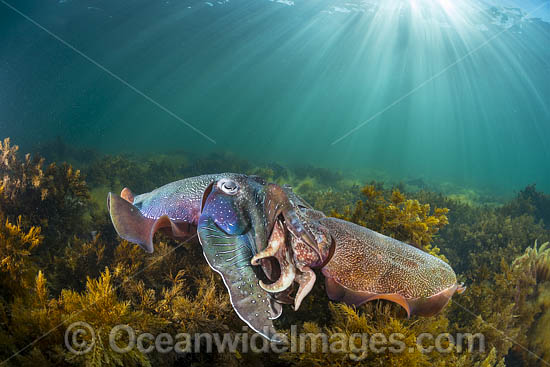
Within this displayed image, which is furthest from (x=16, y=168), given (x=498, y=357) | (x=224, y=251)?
(x=498, y=357)

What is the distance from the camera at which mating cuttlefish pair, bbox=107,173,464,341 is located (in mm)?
1816

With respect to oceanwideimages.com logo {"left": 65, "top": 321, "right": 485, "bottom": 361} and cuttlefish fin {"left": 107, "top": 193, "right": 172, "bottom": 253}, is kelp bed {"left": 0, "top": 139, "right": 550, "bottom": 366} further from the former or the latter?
cuttlefish fin {"left": 107, "top": 193, "right": 172, "bottom": 253}

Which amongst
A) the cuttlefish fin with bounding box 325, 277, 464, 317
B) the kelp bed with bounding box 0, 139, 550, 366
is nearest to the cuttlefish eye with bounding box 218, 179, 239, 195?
the kelp bed with bounding box 0, 139, 550, 366

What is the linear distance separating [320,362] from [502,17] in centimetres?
4334

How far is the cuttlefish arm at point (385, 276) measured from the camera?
2.01 meters

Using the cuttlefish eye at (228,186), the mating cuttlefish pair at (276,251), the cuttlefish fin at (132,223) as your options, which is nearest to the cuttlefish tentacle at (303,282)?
the mating cuttlefish pair at (276,251)

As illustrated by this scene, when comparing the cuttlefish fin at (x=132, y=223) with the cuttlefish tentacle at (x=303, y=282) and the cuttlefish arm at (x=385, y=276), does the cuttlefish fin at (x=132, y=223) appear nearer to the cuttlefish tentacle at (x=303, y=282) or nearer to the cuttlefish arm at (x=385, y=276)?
the cuttlefish tentacle at (x=303, y=282)

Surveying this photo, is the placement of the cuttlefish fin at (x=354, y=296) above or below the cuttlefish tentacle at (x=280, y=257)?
below

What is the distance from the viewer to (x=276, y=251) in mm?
1854

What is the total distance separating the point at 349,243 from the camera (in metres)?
2.23

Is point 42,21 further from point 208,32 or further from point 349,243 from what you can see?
point 349,243

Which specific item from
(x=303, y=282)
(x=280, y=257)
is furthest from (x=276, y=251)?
(x=303, y=282)

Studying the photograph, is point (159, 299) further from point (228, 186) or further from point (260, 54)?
point (260, 54)

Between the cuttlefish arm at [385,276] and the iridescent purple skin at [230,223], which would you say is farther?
the cuttlefish arm at [385,276]
